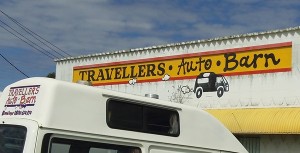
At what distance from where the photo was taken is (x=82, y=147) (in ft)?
18.0

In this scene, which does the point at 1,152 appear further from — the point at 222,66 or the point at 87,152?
the point at 222,66

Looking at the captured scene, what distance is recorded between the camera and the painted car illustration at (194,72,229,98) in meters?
17.6

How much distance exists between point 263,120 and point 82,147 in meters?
11.0

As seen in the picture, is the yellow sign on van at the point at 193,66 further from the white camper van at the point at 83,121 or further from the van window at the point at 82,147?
the van window at the point at 82,147

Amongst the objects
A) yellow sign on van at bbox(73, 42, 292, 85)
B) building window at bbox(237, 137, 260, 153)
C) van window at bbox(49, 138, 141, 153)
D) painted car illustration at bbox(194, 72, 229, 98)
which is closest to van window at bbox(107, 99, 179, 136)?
van window at bbox(49, 138, 141, 153)

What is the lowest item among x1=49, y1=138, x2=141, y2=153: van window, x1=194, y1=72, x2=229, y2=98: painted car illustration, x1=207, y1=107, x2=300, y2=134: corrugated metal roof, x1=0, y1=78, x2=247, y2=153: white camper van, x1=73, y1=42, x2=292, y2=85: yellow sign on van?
x1=49, y1=138, x2=141, y2=153: van window

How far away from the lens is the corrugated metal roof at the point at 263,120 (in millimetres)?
15047

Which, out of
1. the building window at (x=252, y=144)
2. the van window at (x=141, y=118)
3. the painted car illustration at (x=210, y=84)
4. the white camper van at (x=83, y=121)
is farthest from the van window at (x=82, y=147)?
the painted car illustration at (x=210, y=84)

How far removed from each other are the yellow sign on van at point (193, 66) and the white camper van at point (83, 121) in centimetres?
1033

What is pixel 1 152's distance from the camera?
5.44 metres

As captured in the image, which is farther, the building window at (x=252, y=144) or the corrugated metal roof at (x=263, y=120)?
the building window at (x=252, y=144)

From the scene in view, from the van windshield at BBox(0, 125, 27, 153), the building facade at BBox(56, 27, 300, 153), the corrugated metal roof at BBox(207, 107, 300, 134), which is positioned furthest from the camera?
the building facade at BBox(56, 27, 300, 153)

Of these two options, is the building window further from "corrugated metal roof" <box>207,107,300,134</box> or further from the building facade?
"corrugated metal roof" <box>207,107,300,134</box>

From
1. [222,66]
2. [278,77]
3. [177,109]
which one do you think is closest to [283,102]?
[278,77]
